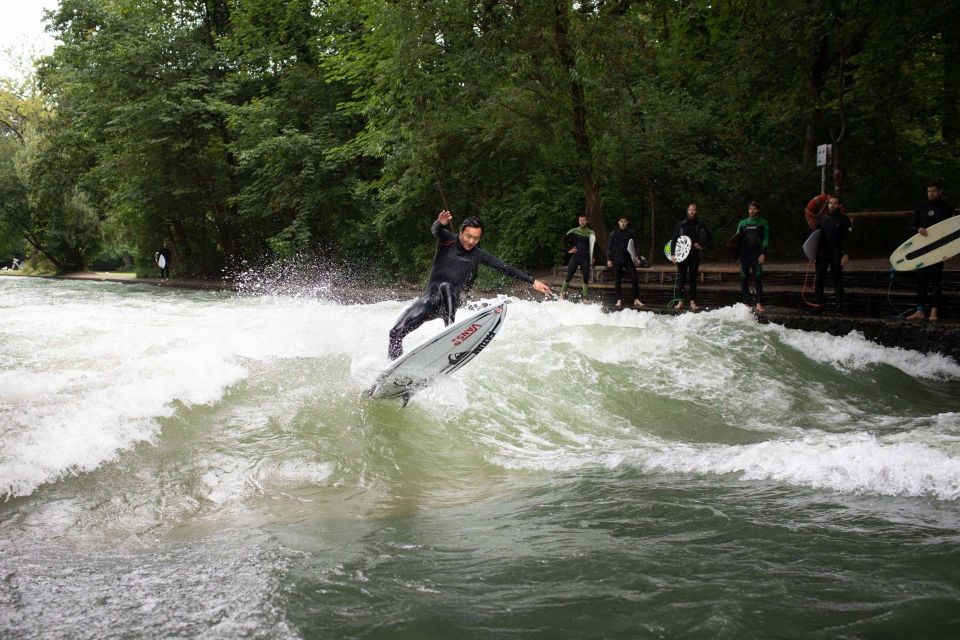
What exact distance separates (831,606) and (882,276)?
12439mm

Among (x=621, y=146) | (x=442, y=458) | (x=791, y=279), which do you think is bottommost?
(x=442, y=458)

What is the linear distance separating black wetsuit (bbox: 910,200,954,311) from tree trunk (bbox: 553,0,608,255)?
28.2 feet

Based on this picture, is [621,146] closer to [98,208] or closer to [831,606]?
[831,606]

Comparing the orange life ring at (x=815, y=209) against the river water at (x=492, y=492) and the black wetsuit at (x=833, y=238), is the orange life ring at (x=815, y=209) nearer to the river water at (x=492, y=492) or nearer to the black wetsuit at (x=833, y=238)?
the black wetsuit at (x=833, y=238)

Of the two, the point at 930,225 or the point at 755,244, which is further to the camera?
the point at 755,244

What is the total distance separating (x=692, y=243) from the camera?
14.1 m

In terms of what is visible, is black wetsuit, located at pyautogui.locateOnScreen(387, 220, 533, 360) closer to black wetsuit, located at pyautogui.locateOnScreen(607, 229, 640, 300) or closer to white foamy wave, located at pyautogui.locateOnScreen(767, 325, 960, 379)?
white foamy wave, located at pyautogui.locateOnScreen(767, 325, 960, 379)

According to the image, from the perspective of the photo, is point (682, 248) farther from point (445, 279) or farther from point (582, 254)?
point (445, 279)

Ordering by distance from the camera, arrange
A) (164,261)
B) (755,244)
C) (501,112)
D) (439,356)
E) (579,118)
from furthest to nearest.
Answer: (164,261), (579,118), (501,112), (755,244), (439,356)

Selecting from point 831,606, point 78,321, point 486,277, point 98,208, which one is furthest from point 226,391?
point 98,208

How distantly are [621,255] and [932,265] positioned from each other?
613 cm

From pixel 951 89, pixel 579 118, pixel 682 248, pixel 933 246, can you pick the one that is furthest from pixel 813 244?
pixel 951 89

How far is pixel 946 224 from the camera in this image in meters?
10.9

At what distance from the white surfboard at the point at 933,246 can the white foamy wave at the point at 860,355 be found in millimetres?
1360
